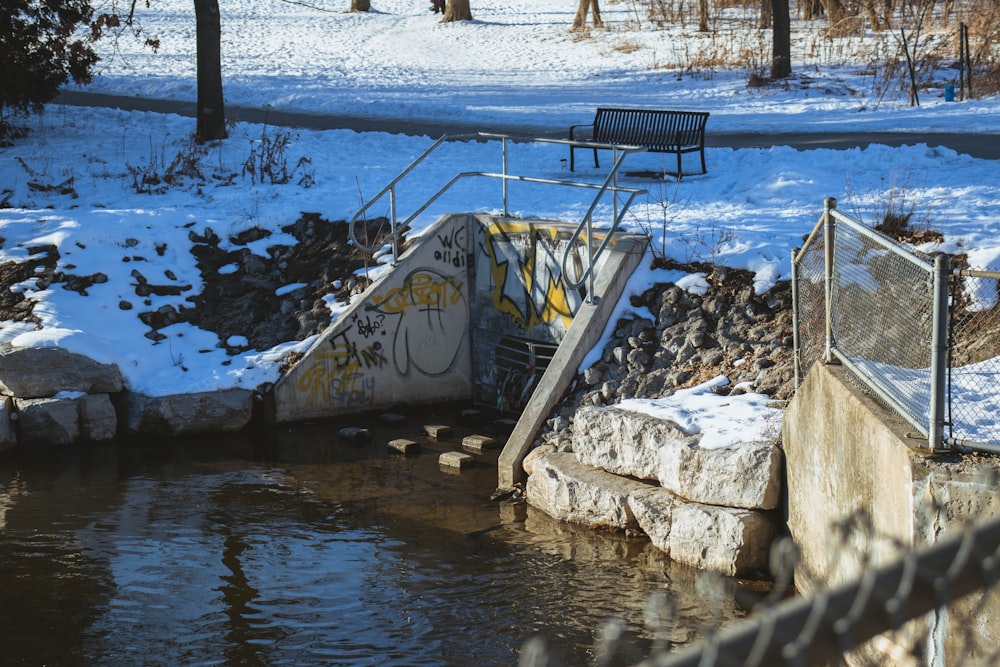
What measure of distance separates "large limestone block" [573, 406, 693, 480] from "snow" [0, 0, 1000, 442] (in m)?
0.32

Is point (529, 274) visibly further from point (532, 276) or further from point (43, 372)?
point (43, 372)

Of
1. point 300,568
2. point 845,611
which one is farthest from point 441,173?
point 845,611

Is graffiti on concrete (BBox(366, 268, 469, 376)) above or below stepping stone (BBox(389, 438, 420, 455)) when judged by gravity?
above

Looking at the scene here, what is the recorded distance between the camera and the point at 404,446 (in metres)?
11.2

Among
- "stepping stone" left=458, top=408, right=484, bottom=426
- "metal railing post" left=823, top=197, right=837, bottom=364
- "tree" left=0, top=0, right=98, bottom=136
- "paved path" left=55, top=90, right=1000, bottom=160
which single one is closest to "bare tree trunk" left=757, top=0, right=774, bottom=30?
"paved path" left=55, top=90, right=1000, bottom=160

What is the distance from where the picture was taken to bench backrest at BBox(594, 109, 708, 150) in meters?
14.2

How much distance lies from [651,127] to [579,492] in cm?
700

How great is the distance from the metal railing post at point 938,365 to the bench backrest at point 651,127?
8757mm

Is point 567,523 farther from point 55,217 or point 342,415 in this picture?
point 55,217

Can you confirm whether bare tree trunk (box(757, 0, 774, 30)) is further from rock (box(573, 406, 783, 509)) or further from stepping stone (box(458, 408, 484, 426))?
rock (box(573, 406, 783, 509))

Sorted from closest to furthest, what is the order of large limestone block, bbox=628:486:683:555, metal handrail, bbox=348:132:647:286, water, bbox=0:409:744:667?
water, bbox=0:409:744:667 < large limestone block, bbox=628:486:683:555 < metal handrail, bbox=348:132:647:286

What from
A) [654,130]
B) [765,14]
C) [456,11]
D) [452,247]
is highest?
[456,11]

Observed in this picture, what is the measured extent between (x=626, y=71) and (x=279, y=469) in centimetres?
1952

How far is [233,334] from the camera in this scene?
12.9 m
